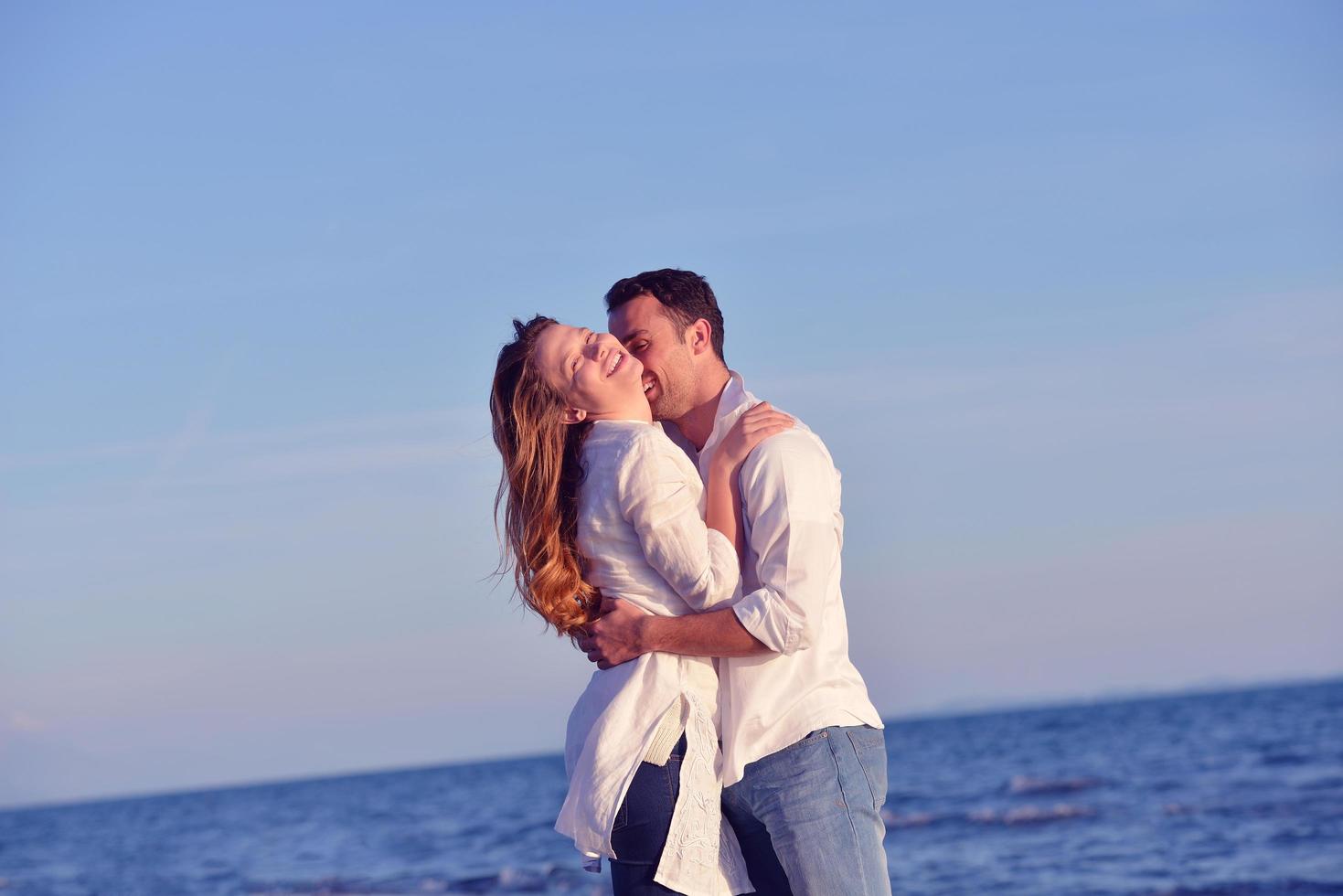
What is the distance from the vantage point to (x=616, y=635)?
288 cm

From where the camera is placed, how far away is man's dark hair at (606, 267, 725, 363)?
338cm

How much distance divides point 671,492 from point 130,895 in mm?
18998

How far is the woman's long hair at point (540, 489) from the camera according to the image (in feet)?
9.68

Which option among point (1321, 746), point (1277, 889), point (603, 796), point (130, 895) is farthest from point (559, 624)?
point (1321, 746)

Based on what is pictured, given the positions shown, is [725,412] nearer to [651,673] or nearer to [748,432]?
[748,432]

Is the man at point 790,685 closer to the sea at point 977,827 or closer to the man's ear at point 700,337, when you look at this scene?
the man's ear at point 700,337

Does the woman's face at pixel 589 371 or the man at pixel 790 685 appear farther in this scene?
the woman's face at pixel 589 371

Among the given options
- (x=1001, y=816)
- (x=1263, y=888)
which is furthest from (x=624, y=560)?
(x=1001, y=816)

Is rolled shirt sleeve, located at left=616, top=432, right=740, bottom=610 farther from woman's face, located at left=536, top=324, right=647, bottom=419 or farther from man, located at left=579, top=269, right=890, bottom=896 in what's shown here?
woman's face, located at left=536, top=324, right=647, bottom=419

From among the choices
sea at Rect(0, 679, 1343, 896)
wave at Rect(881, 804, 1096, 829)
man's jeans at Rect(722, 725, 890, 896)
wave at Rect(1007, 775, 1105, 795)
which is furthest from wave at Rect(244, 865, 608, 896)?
man's jeans at Rect(722, 725, 890, 896)

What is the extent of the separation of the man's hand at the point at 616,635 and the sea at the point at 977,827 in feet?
32.7

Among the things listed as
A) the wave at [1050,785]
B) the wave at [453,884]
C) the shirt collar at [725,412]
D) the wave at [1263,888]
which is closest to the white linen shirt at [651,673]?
the shirt collar at [725,412]

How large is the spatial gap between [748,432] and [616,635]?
55cm

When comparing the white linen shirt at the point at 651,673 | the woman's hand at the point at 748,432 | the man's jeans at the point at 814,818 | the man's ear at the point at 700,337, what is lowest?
the man's jeans at the point at 814,818
